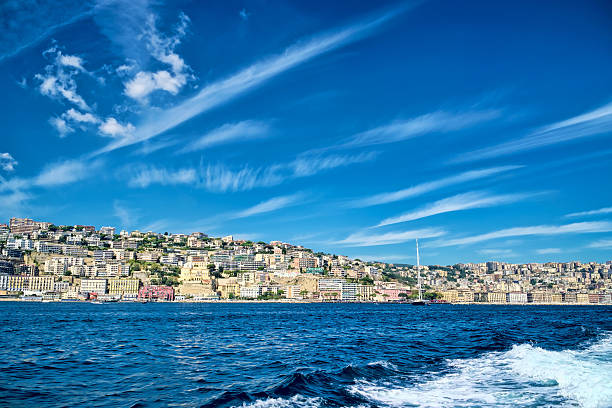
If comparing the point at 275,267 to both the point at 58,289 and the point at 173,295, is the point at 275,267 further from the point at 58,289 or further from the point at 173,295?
the point at 58,289

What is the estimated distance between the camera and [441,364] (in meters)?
15.8

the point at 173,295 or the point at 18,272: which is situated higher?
the point at 18,272

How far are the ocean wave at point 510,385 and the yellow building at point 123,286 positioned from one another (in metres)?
137

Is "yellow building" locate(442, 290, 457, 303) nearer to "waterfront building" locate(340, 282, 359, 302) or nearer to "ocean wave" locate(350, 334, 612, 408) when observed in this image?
"waterfront building" locate(340, 282, 359, 302)

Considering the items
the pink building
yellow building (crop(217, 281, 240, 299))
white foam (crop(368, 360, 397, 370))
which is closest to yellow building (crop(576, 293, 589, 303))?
yellow building (crop(217, 281, 240, 299))

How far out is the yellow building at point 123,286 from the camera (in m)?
134

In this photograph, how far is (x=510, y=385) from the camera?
38.6 feet

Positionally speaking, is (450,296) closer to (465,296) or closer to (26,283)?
(465,296)

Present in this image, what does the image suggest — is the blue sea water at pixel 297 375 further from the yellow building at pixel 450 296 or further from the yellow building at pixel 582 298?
the yellow building at pixel 582 298

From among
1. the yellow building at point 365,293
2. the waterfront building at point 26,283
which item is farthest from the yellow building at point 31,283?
the yellow building at point 365,293

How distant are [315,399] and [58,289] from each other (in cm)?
14459

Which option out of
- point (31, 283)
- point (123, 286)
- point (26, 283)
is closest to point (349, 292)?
point (123, 286)

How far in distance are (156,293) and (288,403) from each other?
137 m

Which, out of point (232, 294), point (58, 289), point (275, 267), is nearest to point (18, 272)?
point (58, 289)
